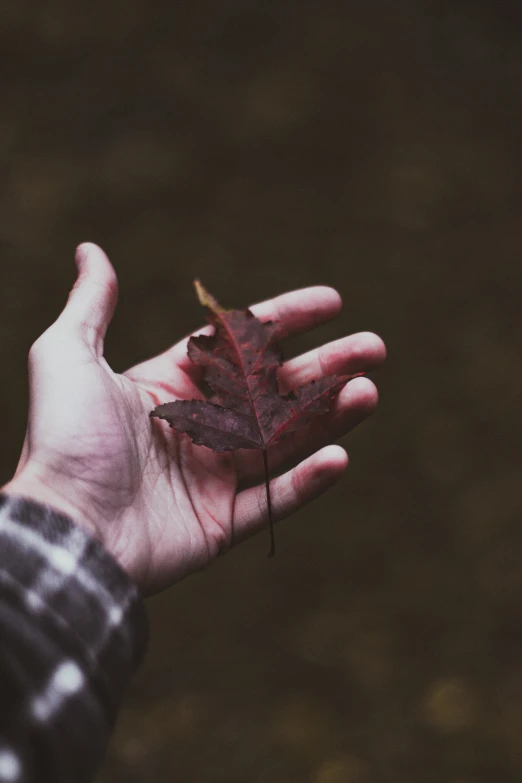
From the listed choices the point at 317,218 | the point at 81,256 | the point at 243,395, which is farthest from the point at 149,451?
the point at 317,218

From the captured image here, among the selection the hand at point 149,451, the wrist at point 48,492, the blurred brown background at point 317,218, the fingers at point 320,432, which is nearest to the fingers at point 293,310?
the hand at point 149,451

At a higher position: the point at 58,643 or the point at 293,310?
the point at 293,310

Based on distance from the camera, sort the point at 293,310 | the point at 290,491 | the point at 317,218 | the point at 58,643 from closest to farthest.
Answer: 1. the point at 58,643
2. the point at 290,491
3. the point at 293,310
4. the point at 317,218

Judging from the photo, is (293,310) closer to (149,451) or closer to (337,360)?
(337,360)

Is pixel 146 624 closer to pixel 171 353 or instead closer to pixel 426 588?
pixel 171 353

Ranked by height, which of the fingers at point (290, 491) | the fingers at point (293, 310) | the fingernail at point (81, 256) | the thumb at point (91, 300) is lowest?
the fingers at point (290, 491)

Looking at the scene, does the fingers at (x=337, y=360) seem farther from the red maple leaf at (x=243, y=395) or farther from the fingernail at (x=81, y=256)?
the fingernail at (x=81, y=256)
